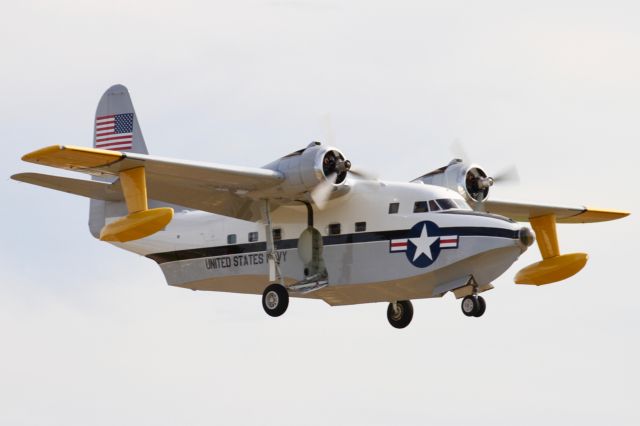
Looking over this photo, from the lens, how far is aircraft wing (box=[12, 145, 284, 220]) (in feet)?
84.9

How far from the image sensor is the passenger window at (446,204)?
2862 centimetres

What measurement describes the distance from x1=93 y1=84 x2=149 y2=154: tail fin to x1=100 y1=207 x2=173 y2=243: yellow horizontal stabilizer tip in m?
7.79

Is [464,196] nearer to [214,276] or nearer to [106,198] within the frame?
[214,276]

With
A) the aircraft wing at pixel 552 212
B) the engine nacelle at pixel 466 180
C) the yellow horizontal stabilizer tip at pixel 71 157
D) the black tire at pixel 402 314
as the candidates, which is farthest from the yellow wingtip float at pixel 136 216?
the aircraft wing at pixel 552 212

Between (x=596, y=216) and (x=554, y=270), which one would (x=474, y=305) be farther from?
(x=596, y=216)

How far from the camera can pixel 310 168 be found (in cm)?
2823

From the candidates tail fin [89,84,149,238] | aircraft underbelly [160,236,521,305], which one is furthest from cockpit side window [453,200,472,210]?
tail fin [89,84,149,238]

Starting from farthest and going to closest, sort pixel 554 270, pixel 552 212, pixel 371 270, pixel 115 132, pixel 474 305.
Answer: pixel 115 132, pixel 552 212, pixel 554 270, pixel 371 270, pixel 474 305

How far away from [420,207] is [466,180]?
2850mm

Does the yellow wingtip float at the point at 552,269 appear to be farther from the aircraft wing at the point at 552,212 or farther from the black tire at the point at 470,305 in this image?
the black tire at the point at 470,305

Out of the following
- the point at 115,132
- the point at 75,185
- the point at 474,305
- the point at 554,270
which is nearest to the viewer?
the point at 474,305

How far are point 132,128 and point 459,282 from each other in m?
10.2

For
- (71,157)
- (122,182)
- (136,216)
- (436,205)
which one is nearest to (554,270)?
(436,205)

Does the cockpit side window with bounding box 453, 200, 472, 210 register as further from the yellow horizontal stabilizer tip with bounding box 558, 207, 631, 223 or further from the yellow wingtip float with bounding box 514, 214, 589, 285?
the yellow horizontal stabilizer tip with bounding box 558, 207, 631, 223
